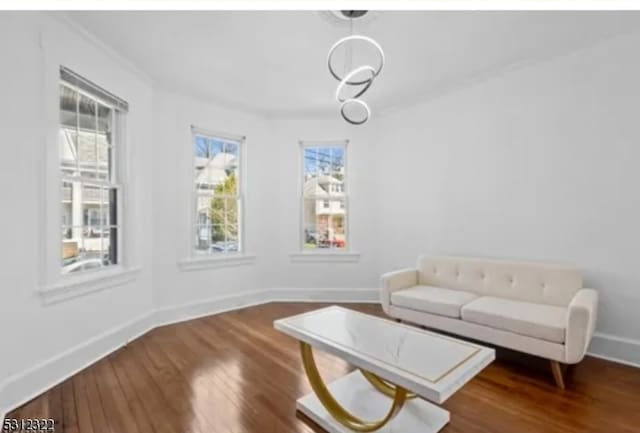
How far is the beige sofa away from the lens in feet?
7.84

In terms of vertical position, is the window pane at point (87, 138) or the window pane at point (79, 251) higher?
the window pane at point (87, 138)

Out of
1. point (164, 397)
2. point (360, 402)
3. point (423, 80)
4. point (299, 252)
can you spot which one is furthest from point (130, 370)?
point (423, 80)

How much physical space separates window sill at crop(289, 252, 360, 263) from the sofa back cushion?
1109mm

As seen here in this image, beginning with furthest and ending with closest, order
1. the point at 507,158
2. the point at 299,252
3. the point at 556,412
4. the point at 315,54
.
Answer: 1. the point at 299,252
2. the point at 507,158
3. the point at 315,54
4. the point at 556,412

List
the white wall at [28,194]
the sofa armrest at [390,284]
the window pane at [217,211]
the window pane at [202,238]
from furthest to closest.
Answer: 1. the window pane at [217,211]
2. the window pane at [202,238]
3. the sofa armrest at [390,284]
4. the white wall at [28,194]

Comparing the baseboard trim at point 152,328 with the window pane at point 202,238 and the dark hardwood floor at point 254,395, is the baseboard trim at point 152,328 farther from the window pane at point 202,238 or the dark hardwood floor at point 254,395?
the window pane at point 202,238

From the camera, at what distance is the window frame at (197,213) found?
4.09 meters

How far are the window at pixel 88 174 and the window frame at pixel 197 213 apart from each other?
0.89 metres

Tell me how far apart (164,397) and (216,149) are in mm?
3033

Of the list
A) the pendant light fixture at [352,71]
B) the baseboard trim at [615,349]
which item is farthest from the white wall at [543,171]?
the pendant light fixture at [352,71]

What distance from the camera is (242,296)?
4531 mm

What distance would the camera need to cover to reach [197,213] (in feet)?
13.9

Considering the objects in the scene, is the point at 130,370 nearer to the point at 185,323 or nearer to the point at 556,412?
the point at 185,323

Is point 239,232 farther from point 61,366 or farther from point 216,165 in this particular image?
point 61,366
